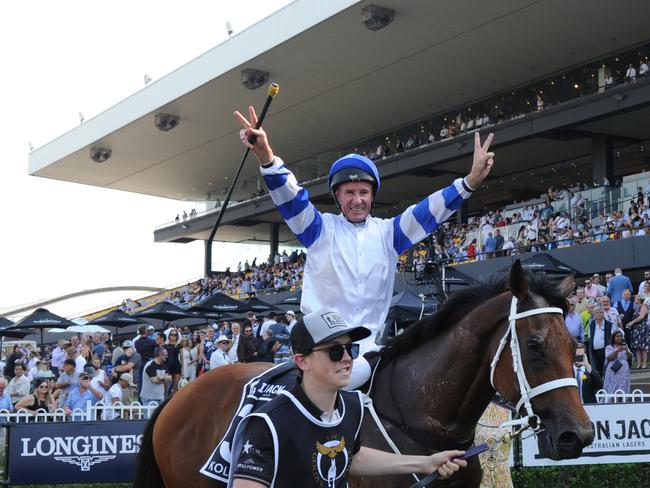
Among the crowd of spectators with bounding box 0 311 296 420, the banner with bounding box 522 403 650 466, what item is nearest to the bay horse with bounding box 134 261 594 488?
the banner with bounding box 522 403 650 466

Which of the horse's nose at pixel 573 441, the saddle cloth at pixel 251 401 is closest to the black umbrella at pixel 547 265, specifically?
the saddle cloth at pixel 251 401

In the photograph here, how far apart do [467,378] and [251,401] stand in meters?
0.95

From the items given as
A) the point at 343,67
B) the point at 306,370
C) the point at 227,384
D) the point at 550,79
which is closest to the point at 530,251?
the point at 550,79

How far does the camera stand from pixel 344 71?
2962 cm

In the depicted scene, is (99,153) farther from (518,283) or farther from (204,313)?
(518,283)

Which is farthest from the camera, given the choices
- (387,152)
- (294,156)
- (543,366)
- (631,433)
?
(294,156)

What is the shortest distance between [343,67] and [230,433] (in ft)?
88.0

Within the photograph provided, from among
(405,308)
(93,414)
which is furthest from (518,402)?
(405,308)

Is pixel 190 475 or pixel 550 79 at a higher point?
pixel 550 79

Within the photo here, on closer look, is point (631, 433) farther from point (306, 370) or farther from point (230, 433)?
point (306, 370)

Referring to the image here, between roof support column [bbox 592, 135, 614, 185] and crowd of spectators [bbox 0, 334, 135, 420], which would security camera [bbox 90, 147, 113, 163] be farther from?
crowd of spectators [bbox 0, 334, 135, 420]

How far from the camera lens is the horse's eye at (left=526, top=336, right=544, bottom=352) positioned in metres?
3.36

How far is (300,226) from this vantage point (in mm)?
4008

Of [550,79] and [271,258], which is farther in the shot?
[271,258]
